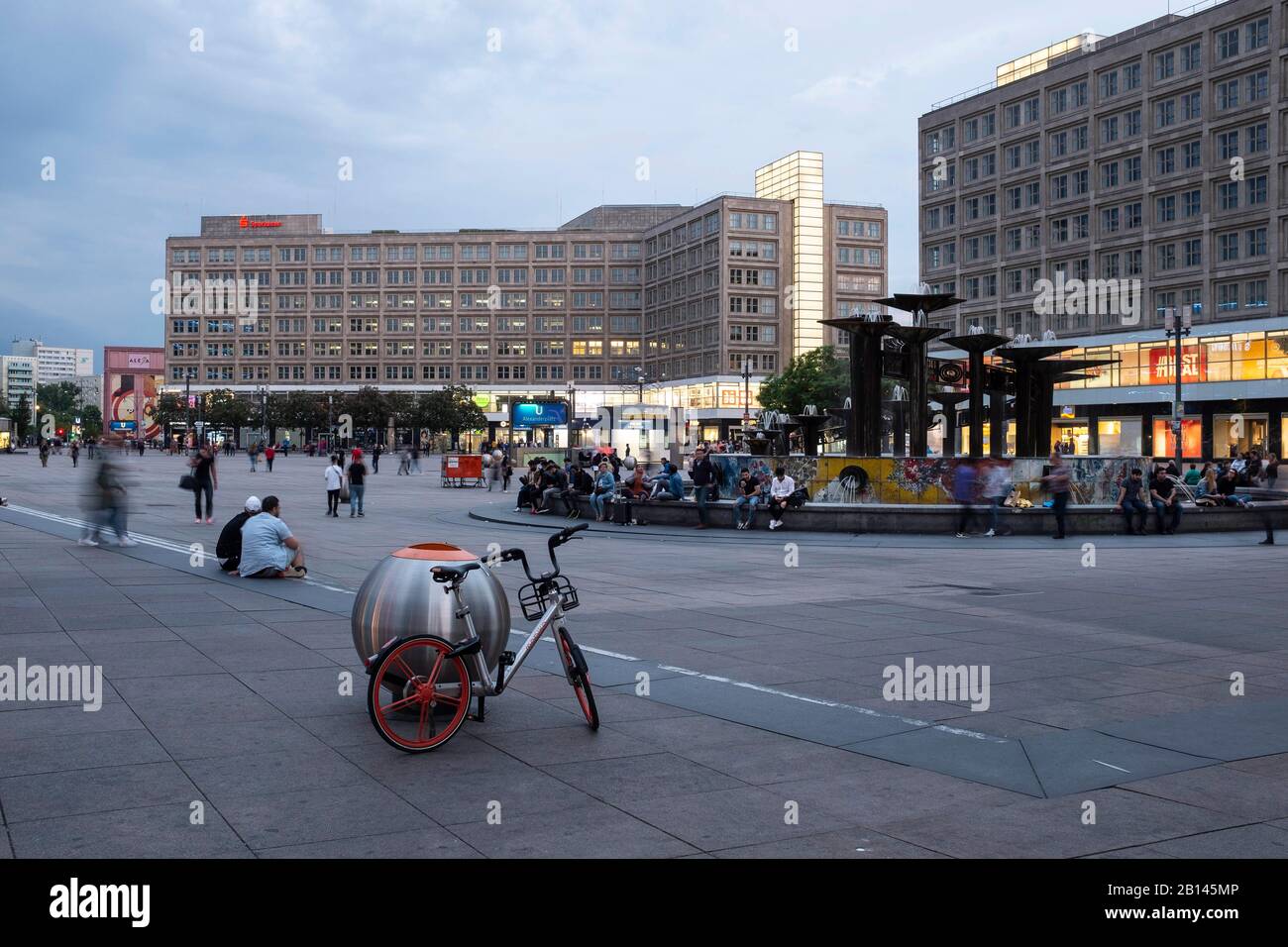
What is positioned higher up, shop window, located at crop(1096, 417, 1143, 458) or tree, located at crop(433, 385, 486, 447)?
tree, located at crop(433, 385, 486, 447)

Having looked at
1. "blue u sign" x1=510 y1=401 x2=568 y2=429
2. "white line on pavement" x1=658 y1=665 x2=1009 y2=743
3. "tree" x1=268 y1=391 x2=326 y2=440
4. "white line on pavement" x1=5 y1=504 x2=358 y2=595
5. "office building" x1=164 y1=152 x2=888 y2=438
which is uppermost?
"office building" x1=164 y1=152 x2=888 y2=438

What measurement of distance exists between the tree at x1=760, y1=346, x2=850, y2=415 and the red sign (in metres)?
26.5

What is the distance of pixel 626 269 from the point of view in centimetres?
13062

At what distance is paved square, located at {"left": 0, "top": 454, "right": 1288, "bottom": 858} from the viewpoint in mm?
5266

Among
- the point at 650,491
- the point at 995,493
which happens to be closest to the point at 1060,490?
the point at 995,493

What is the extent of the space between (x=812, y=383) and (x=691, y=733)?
3401 inches

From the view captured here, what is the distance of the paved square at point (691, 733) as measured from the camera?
5.27 m

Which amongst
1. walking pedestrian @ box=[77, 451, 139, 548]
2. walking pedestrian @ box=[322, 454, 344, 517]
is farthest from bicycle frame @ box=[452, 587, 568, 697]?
walking pedestrian @ box=[322, 454, 344, 517]

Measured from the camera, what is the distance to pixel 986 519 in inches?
955

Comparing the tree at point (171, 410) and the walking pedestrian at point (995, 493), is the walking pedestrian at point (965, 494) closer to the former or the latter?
the walking pedestrian at point (995, 493)
